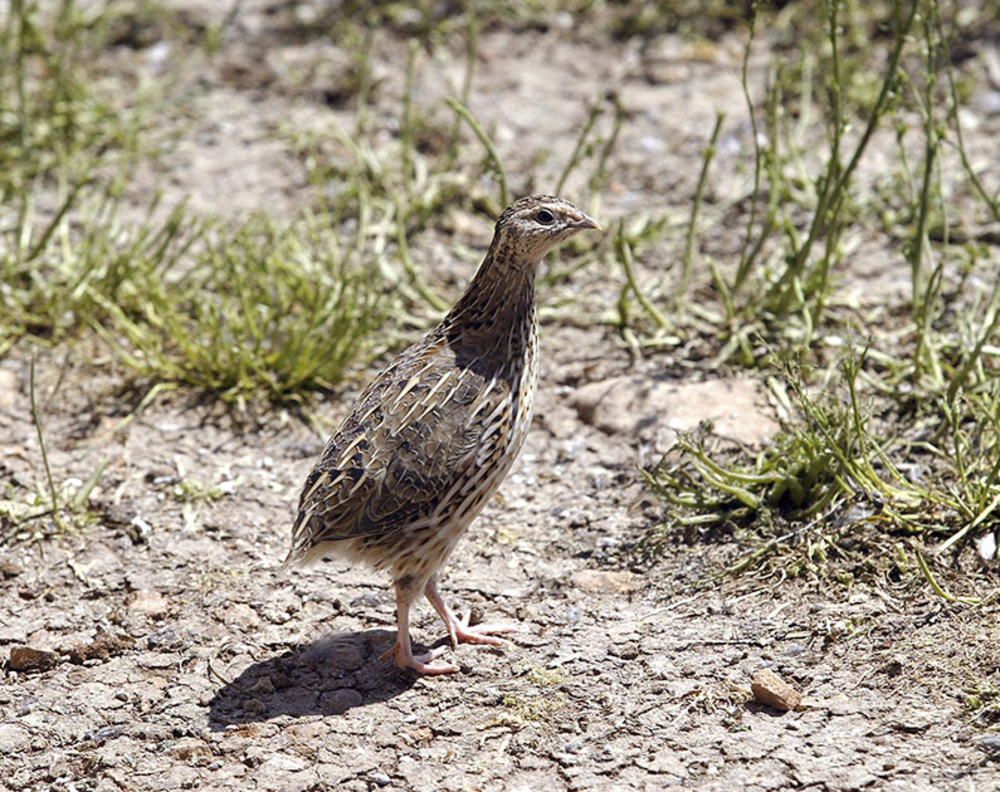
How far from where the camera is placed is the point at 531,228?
18.1ft

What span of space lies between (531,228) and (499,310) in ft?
1.22

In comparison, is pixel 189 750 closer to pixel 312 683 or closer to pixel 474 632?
pixel 312 683

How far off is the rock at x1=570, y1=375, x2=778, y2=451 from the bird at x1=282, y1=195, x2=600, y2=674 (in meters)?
1.25

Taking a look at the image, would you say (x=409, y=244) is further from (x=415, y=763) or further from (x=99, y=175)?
(x=415, y=763)

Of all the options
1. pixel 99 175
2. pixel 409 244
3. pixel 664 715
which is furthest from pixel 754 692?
pixel 99 175

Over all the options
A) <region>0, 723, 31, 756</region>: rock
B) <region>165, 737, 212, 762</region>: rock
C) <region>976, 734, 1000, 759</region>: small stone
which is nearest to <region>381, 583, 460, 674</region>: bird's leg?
<region>165, 737, 212, 762</region>: rock

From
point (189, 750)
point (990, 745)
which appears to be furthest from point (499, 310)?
point (990, 745)

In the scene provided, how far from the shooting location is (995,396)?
5.81m

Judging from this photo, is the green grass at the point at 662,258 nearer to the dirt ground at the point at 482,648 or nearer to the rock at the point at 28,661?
the dirt ground at the point at 482,648

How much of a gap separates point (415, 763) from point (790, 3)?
7561mm

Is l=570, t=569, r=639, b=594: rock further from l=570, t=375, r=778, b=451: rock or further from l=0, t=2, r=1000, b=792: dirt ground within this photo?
l=570, t=375, r=778, b=451: rock

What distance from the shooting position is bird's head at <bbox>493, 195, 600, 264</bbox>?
5.52 metres

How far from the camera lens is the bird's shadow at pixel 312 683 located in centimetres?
505

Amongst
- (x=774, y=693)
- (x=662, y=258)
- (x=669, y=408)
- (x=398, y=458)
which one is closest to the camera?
(x=774, y=693)
